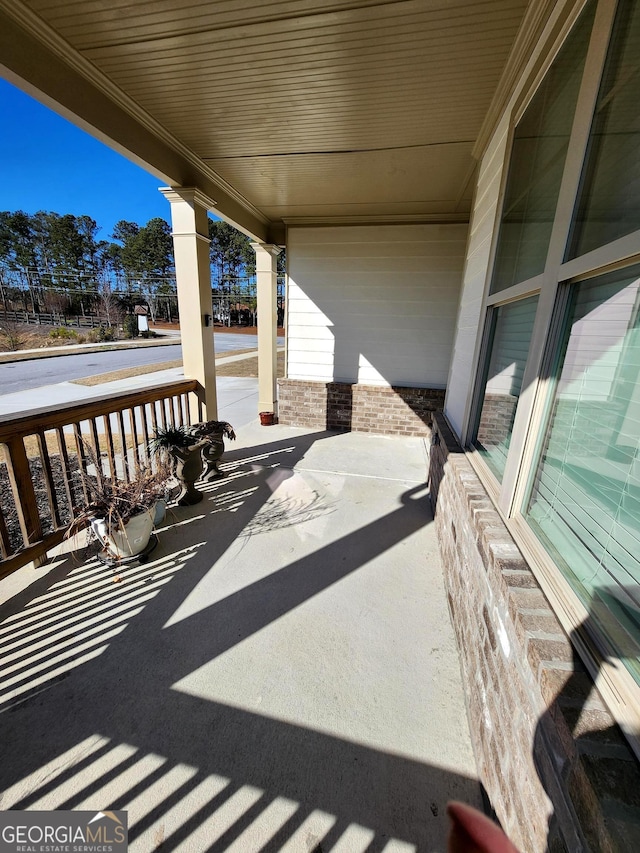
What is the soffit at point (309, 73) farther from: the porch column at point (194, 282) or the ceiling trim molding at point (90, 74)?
the porch column at point (194, 282)

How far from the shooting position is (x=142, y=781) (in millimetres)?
1263

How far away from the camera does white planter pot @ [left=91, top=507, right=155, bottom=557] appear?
226cm

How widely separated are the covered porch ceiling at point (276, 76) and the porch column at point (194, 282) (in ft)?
0.74

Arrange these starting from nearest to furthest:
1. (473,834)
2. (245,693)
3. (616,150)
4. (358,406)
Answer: (473,834) < (616,150) < (245,693) < (358,406)

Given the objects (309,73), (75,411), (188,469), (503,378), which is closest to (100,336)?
(188,469)

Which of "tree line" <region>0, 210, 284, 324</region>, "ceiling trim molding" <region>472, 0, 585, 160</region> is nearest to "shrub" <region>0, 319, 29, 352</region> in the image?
"tree line" <region>0, 210, 284, 324</region>

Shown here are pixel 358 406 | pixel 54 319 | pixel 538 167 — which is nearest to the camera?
pixel 538 167

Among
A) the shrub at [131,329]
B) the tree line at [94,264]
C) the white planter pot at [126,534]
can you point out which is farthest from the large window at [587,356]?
the tree line at [94,264]

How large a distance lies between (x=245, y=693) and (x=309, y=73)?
11.4ft

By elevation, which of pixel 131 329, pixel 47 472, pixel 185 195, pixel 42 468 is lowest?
pixel 42 468

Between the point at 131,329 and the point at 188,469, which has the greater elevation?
the point at 131,329

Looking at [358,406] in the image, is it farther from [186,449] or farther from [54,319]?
[54,319]

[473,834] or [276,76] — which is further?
[276,76]

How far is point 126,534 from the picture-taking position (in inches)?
90.4
